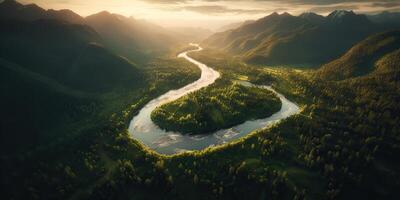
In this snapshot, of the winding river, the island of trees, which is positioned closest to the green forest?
the island of trees

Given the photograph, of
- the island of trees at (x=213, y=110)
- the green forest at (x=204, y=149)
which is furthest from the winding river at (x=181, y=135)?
the island of trees at (x=213, y=110)

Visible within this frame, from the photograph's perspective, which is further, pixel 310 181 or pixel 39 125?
pixel 39 125

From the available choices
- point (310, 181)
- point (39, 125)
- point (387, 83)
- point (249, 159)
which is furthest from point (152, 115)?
point (387, 83)

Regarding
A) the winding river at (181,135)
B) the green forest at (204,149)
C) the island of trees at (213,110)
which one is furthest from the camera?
the island of trees at (213,110)

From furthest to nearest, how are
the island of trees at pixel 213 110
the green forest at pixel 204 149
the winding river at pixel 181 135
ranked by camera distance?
the island of trees at pixel 213 110
the winding river at pixel 181 135
the green forest at pixel 204 149

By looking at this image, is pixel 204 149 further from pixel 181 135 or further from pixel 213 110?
pixel 213 110

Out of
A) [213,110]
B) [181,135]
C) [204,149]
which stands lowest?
[181,135]

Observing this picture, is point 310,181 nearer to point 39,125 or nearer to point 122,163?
point 122,163

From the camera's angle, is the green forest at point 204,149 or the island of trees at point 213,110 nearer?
the green forest at point 204,149

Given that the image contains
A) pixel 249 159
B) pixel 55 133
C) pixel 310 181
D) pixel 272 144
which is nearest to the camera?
pixel 310 181

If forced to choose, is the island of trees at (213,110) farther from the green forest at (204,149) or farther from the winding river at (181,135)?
the winding river at (181,135)

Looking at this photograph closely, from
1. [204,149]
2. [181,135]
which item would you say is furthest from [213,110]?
[204,149]
